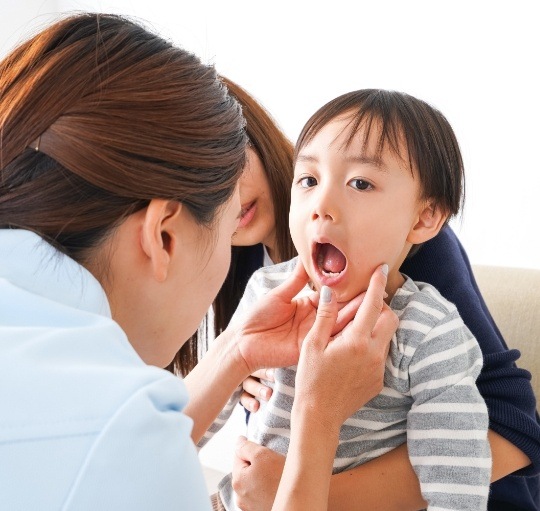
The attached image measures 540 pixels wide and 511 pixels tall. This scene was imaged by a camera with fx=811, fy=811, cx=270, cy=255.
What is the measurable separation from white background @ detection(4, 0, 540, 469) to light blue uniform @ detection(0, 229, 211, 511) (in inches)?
55.0

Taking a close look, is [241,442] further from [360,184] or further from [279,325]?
[360,184]

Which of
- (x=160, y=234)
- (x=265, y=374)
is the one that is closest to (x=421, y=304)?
(x=265, y=374)

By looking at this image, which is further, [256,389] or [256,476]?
[256,389]

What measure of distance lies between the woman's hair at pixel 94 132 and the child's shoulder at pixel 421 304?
459 mm

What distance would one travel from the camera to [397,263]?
4.69 ft

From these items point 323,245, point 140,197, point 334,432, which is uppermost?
point 140,197

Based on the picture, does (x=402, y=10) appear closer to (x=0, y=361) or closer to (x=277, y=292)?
(x=277, y=292)

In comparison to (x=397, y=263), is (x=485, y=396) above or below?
below

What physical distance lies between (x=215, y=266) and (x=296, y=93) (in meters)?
1.77

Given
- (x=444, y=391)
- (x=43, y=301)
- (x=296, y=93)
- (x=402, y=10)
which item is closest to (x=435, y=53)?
(x=402, y=10)

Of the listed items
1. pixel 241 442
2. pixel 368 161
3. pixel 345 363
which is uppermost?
pixel 368 161

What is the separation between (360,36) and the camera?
8.29 ft

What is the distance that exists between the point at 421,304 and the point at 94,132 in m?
0.64

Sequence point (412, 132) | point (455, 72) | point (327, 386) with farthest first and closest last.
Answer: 1. point (455, 72)
2. point (412, 132)
3. point (327, 386)
